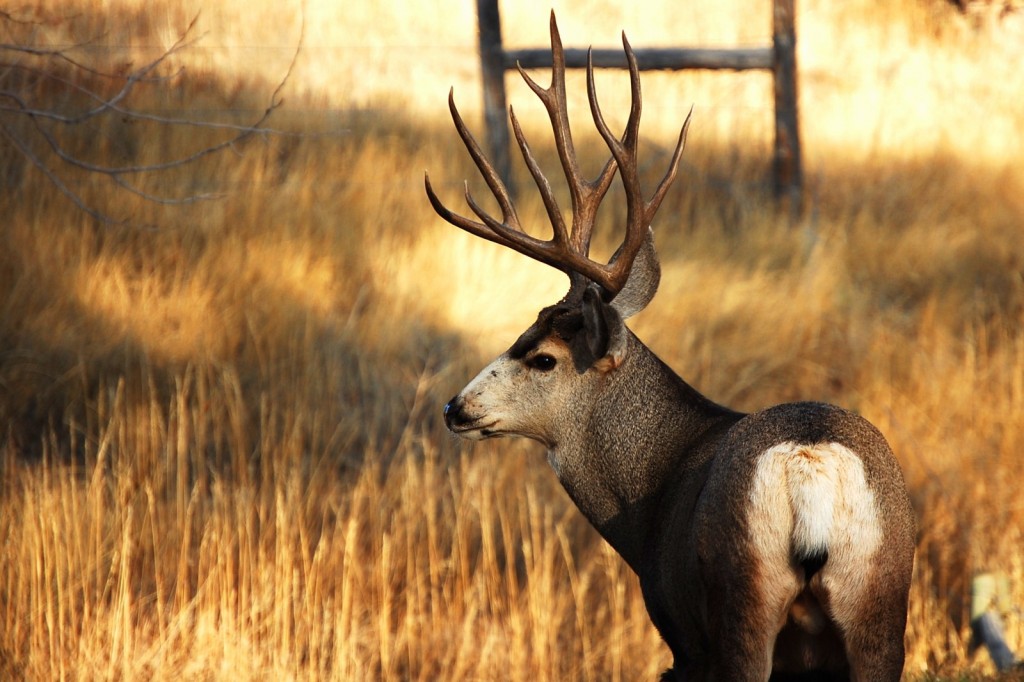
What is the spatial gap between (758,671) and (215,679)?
248cm

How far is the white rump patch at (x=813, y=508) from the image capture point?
9.37 feet

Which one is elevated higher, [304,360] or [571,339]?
[571,339]

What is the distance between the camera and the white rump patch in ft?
9.37

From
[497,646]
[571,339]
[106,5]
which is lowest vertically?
[497,646]

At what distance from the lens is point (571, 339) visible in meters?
3.93

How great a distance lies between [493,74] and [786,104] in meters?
1.91

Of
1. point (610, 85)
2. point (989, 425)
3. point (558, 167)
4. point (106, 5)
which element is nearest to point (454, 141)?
point (558, 167)

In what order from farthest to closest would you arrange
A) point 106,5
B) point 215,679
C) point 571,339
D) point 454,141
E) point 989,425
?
point 454,141 < point 106,5 < point 989,425 < point 215,679 < point 571,339

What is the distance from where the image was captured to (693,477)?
3.55 meters

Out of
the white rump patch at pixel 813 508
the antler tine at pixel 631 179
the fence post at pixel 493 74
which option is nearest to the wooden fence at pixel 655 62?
the fence post at pixel 493 74

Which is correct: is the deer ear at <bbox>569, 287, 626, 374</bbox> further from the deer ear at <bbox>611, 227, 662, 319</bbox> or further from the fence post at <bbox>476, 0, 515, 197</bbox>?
the fence post at <bbox>476, 0, 515, 197</bbox>

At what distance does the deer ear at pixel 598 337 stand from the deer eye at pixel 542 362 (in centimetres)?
6

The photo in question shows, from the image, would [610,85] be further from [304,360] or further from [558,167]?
[304,360]

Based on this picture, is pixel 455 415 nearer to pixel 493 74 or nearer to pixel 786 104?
pixel 493 74
